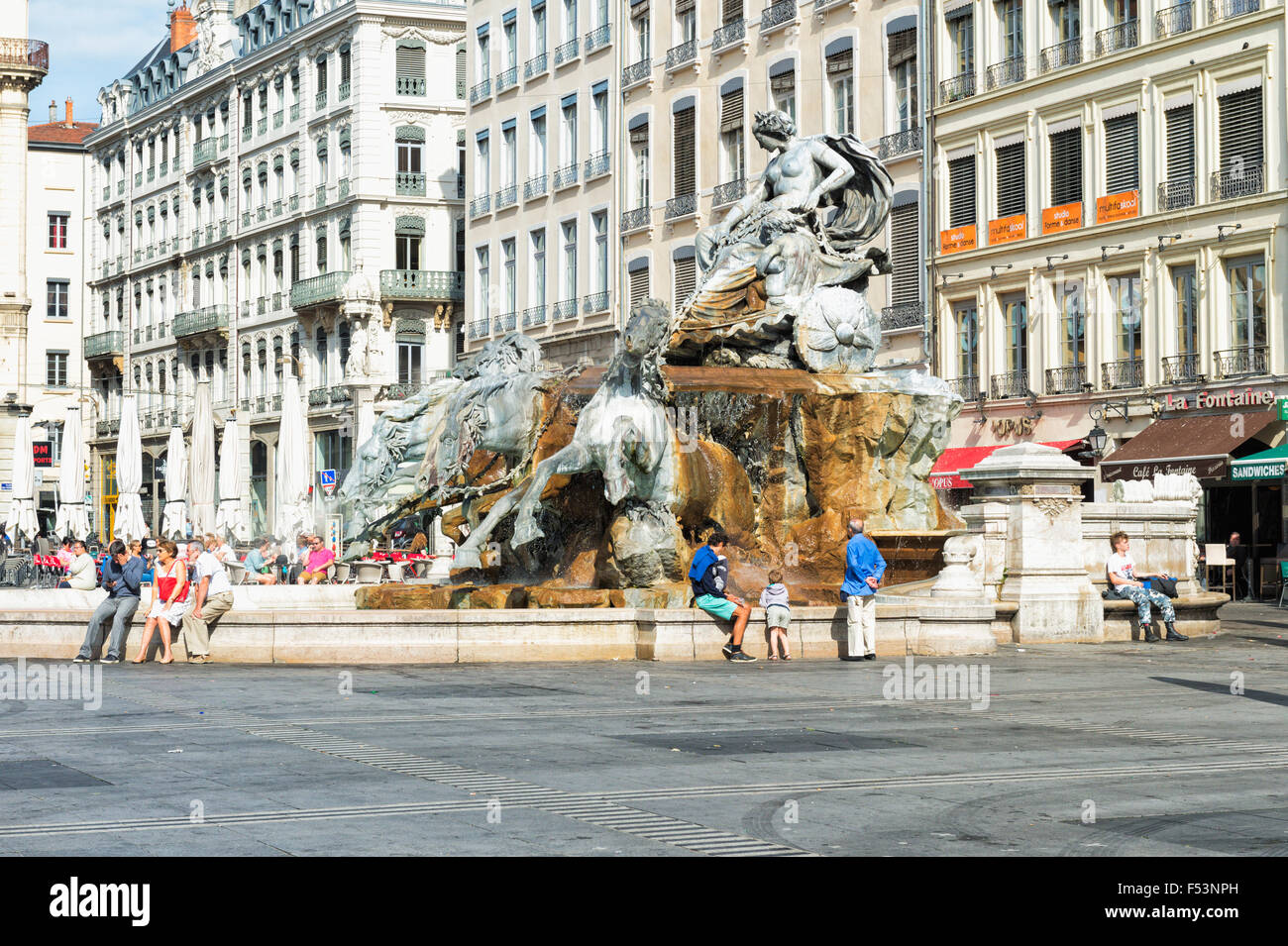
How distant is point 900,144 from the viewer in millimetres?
46062

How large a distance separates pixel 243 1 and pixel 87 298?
17.4 metres

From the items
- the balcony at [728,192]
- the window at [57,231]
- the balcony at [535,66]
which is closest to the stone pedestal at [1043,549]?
the balcony at [728,192]

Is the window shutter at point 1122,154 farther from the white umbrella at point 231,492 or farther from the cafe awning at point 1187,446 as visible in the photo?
the white umbrella at point 231,492

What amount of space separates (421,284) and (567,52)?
44.6 feet

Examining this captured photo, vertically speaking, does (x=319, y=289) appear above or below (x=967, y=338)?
above

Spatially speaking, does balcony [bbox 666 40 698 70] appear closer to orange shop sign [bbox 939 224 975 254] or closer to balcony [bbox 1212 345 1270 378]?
orange shop sign [bbox 939 224 975 254]

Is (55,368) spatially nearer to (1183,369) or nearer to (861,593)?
(1183,369)

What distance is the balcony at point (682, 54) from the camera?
52509 mm

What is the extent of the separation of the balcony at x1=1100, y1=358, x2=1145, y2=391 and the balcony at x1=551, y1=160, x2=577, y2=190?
2145 centimetres

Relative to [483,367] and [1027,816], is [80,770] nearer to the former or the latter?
[1027,816]

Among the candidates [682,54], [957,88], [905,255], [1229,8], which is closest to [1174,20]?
[1229,8]

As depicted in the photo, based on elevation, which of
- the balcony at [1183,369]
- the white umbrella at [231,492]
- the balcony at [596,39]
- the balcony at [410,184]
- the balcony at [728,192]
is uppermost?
the balcony at [596,39]

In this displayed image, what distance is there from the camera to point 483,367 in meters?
23.2

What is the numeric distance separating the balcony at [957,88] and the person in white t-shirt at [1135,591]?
2373 centimetres
